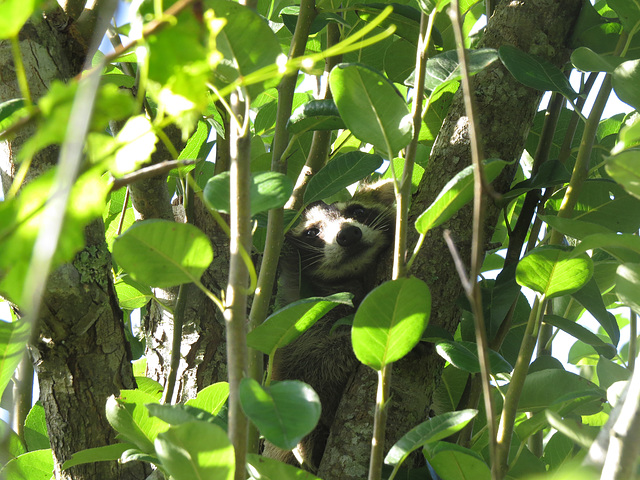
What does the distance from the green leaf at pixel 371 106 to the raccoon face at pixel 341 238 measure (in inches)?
77.9

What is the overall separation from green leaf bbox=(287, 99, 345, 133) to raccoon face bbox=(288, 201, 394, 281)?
1.58 meters

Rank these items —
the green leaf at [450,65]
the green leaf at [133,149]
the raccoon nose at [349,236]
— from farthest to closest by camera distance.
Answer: the raccoon nose at [349,236]
the green leaf at [450,65]
the green leaf at [133,149]

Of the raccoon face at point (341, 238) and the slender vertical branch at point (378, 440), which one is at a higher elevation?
the raccoon face at point (341, 238)

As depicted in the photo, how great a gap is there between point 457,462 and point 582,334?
1.97 ft

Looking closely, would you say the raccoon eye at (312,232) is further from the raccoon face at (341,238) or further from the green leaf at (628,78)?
the green leaf at (628,78)

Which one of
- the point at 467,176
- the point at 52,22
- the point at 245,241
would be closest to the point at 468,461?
the point at 467,176

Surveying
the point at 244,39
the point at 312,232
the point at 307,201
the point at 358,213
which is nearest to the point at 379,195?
the point at 358,213

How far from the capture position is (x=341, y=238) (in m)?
3.17

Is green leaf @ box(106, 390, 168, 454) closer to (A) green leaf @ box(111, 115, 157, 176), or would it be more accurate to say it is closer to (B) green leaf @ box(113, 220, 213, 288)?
(B) green leaf @ box(113, 220, 213, 288)

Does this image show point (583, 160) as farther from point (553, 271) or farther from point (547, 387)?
point (547, 387)

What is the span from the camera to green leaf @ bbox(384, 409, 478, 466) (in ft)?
3.65

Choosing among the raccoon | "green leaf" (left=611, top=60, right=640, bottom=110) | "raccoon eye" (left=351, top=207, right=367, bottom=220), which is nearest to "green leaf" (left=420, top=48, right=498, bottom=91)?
"green leaf" (left=611, top=60, right=640, bottom=110)

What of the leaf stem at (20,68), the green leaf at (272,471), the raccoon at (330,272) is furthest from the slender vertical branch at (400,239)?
the raccoon at (330,272)

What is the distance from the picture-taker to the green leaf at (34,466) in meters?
1.69
